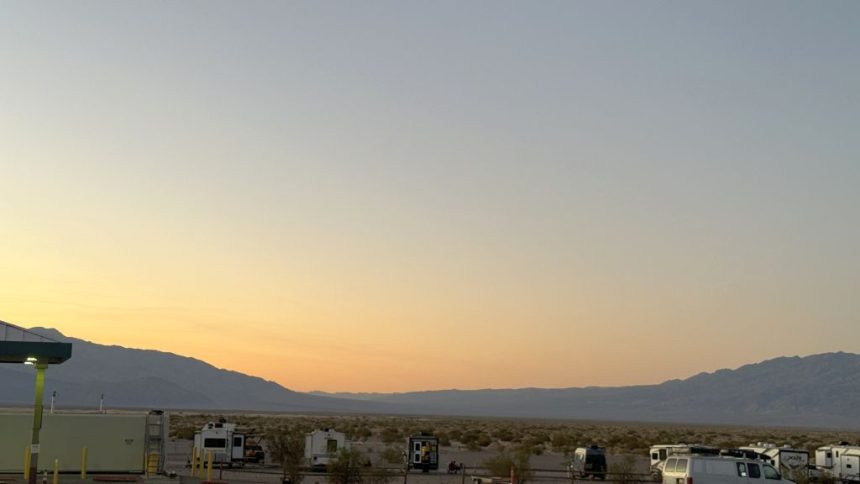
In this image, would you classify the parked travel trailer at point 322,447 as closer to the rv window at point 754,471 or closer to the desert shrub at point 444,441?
the rv window at point 754,471

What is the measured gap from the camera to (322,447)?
44.6 metres

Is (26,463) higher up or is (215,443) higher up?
(215,443)

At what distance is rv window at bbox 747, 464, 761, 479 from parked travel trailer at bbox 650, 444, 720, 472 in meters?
6.82

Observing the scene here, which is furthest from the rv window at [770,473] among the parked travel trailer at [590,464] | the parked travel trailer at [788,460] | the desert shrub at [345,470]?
the desert shrub at [345,470]

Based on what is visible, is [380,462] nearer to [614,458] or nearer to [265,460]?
[265,460]

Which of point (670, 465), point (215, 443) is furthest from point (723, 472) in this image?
point (215, 443)

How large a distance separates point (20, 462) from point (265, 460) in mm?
18557

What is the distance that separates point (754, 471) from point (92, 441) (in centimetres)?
2236

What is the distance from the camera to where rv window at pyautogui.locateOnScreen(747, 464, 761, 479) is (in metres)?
32.3

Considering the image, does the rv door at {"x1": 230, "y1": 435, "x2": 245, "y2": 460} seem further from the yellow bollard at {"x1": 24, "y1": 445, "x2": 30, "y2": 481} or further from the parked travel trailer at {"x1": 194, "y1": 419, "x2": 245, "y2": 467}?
the yellow bollard at {"x1": 24, "y1": 445, "x2": 30, "y2": 481}

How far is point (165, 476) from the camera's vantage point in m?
35.2

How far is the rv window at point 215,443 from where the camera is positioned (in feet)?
150

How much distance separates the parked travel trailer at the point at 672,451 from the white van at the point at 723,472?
22.0ft

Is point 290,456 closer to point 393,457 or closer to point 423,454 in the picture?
point 423,454
